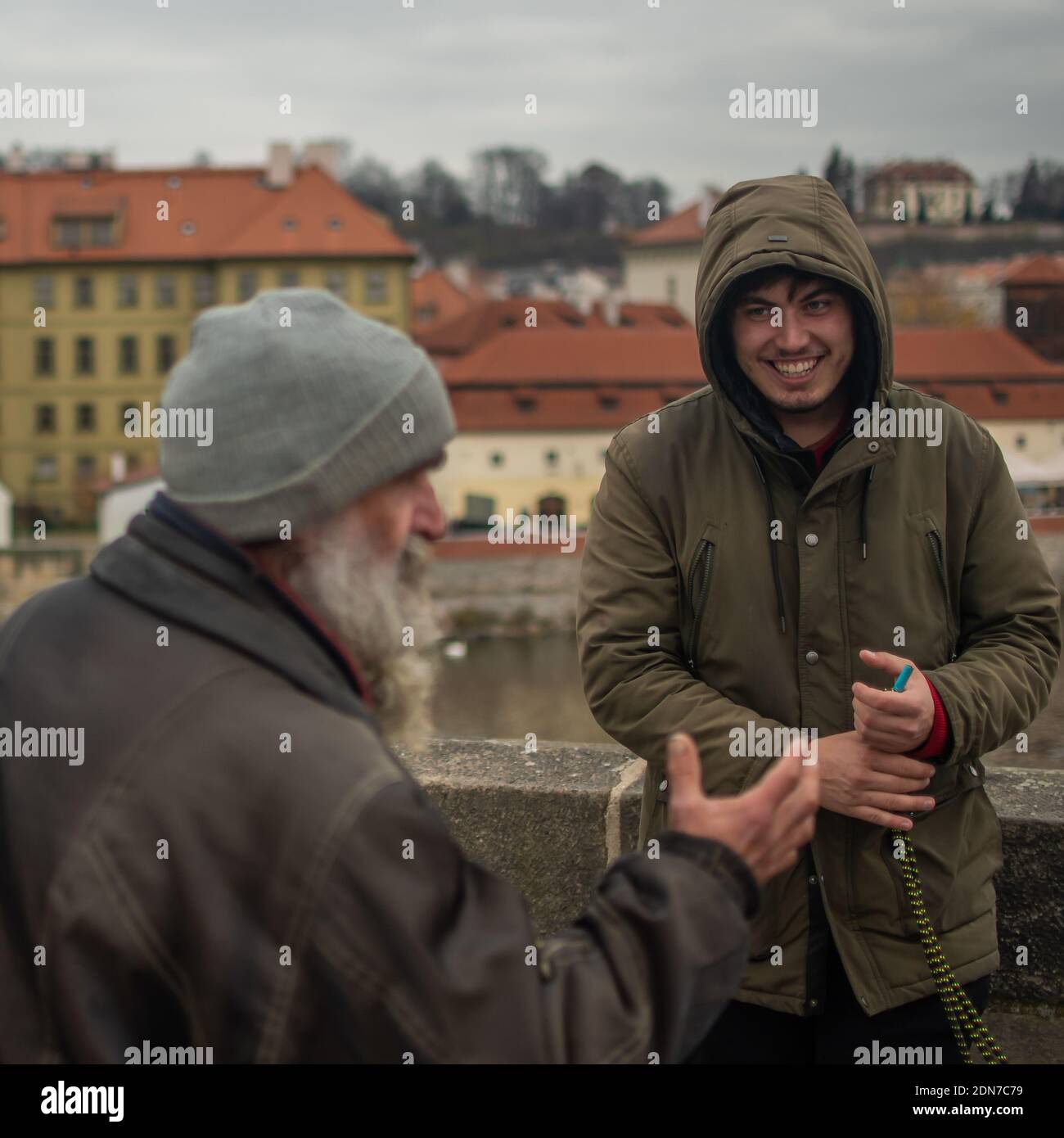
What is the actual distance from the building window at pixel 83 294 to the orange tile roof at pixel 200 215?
77 centimetres

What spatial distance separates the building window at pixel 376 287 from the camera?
173 feet

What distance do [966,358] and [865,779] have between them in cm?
5888

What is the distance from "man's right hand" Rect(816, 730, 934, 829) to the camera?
2.41 m

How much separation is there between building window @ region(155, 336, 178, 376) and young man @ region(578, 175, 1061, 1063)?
175ft

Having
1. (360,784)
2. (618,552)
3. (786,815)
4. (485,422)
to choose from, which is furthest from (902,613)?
(485,422)

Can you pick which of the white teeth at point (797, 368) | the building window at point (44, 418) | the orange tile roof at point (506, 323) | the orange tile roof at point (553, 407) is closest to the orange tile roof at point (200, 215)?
the building window at point (44, 418)

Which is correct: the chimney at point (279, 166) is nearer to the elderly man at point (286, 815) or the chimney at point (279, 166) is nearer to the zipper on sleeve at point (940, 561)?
the zipper on sleeve at point (940, 561)

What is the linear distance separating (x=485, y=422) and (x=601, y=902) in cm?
5314

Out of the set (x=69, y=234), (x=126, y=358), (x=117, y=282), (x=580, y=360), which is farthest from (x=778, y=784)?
(x=69, y=234)

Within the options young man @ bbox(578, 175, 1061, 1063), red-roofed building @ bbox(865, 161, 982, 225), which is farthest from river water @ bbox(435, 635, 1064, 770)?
red-roofed building @ bbox(865, 161, 982, 225)

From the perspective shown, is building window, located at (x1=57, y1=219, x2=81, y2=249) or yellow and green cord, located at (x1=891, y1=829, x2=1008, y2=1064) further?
building window, located at (x1=57, y1=219, x2=81, y2=249)

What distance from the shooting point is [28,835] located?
60.8 inches

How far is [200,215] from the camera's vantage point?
54531 mm

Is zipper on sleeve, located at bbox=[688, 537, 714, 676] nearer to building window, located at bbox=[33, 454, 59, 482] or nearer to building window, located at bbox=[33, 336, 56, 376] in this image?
building window, located at bbox=[33, 454, 59, 482]
